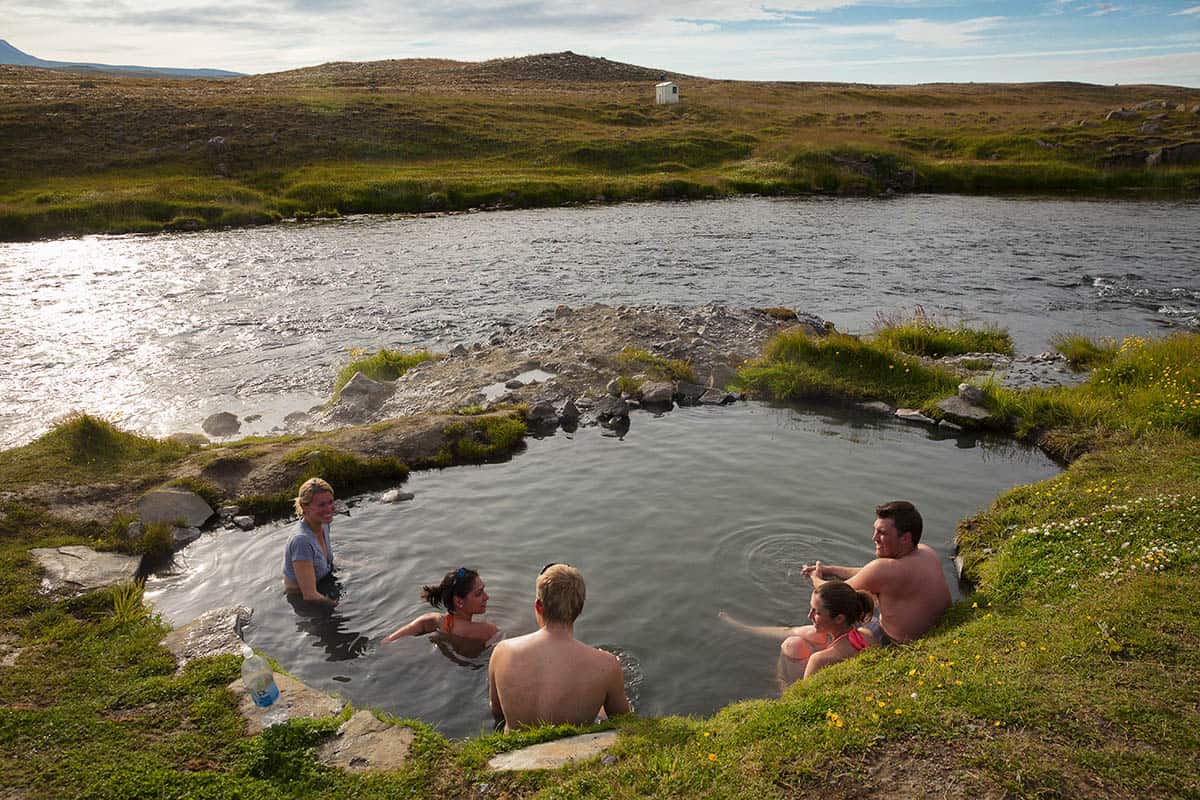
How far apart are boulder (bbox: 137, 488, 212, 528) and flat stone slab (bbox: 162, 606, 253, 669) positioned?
3.37 meters

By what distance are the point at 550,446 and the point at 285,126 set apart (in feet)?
199

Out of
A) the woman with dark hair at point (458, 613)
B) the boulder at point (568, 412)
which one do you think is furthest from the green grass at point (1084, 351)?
the woman with dark hair at point (458, 613)

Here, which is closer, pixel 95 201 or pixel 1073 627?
pixel 1073 627

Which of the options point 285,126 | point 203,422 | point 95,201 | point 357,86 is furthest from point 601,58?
point 203,422

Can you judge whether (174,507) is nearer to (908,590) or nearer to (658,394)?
(658,394)

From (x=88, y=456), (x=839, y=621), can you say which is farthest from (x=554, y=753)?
(x=88, y=456)

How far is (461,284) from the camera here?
31406 mm

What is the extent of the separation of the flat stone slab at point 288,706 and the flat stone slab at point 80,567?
3.70m

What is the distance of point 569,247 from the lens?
38281 mm

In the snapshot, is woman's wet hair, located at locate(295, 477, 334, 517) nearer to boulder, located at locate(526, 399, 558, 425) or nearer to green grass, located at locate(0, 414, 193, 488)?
green grass, located at locate(0, 414, 193, 488)

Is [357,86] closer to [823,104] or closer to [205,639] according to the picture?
[823,104]

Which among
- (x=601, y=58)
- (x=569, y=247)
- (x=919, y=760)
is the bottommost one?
(x=919, y=760)

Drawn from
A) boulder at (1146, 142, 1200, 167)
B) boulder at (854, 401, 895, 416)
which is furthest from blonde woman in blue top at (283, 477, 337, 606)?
boulder at (1146, 142, 1200, 167)

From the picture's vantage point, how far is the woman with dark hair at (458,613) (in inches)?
379
